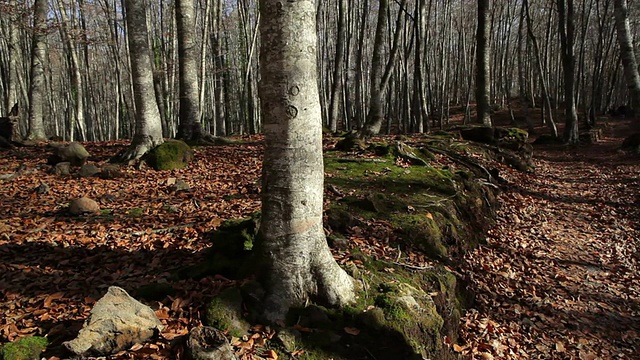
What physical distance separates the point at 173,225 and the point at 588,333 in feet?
18.3

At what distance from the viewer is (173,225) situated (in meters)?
5.34

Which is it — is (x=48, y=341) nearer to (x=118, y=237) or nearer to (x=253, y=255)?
(x=253, y=255)

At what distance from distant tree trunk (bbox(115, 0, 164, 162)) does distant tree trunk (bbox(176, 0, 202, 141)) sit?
2133 mm

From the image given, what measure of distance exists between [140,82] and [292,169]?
7.16m

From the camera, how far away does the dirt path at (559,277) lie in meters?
4.48

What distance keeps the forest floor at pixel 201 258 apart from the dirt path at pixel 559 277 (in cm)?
2

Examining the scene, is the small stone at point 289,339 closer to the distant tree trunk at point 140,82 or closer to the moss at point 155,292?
the moss at point 155,292

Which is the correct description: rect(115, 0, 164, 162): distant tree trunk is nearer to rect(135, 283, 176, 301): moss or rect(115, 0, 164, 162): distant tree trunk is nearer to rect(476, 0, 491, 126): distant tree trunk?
rect(135, 283, 176, 301): moss

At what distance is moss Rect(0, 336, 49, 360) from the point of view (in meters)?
2.64

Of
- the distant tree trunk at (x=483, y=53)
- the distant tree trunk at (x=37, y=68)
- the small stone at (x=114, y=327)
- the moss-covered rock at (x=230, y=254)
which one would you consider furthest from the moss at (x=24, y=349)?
the distant tree trunk at (x=483, y=53)

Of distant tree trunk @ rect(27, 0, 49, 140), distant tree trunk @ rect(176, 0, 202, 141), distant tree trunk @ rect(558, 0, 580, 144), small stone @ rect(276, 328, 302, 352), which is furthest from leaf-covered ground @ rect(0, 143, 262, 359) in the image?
distant tree trunk @ rect(558, 0, 580, 144)

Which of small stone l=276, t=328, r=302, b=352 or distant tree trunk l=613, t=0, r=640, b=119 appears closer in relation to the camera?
small stone l=276, t=328, r=302, b=352

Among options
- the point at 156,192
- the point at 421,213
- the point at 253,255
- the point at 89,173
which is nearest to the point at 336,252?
the point at 253,255

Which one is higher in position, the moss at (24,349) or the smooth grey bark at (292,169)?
the smooth grey bark at (292,169)
